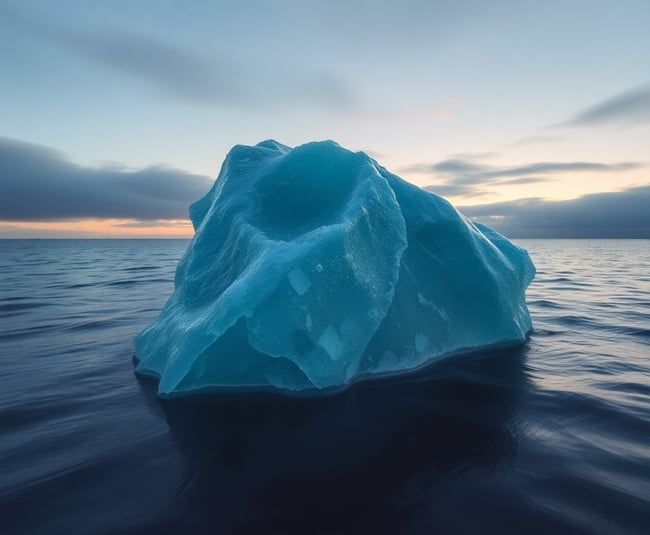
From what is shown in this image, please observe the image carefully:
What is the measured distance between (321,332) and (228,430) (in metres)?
1.25

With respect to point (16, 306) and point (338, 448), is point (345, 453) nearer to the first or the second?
point (338, 448)

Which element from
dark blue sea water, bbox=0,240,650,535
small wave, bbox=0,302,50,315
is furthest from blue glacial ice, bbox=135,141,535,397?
small wave, bbox=0,302,50,315

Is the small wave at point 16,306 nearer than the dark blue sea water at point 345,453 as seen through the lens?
No

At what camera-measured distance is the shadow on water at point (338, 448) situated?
7.26 feet

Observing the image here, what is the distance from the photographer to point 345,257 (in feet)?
12.9

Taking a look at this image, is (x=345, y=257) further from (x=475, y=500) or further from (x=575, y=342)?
(x=575, y=342)

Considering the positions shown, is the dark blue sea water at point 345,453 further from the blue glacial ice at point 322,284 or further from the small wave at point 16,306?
the small wave at point 16,306

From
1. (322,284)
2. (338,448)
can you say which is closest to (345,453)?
(338,448)

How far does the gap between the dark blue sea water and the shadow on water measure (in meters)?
0.01

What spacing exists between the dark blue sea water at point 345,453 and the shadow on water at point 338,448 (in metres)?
0.01

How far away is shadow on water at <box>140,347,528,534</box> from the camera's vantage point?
7.26ft

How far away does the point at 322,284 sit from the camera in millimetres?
3859

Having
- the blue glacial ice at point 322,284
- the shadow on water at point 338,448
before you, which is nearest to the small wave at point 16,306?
the blue glacial ice at point 322,284

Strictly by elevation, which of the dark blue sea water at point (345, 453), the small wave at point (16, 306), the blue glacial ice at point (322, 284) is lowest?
the small wave at point (16, 306)
